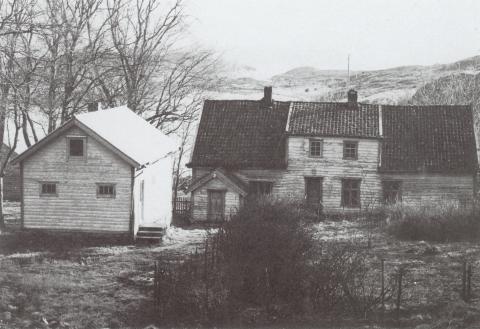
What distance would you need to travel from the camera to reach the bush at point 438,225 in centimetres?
2691

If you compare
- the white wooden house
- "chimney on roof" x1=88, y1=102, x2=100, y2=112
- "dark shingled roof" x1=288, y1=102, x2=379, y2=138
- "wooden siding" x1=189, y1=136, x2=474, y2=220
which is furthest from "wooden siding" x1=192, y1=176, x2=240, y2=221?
"chimney on roof" x1=88, y1=102, x2=100, y2=112

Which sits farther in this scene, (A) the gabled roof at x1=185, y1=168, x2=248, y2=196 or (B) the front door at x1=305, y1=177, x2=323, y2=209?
(B) the front door at x1=305, y1=177, x2=323, y2=209

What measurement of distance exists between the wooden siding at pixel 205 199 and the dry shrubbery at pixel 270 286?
17.8 m

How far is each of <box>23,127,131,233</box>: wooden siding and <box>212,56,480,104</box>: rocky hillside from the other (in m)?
→ 43.8

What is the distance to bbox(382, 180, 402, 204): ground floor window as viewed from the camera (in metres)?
35.3

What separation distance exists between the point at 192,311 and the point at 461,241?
1560 cm

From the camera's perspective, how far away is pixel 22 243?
2761cm

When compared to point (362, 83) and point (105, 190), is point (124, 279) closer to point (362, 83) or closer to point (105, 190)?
point (105, 190)

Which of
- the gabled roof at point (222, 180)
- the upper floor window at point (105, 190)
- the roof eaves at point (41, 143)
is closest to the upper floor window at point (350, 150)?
the gabled roof at point (222, 180)

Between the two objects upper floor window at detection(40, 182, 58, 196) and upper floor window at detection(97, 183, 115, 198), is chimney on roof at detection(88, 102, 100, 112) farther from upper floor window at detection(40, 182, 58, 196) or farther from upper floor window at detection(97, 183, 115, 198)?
upper floor window at detection(97, 183, 115, 198)

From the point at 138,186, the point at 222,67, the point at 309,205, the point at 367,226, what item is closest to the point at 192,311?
the point at 138,186

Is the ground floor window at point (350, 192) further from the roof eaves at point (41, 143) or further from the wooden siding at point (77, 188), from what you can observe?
the roof eaves at point (41, 143)

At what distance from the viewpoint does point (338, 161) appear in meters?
35.7

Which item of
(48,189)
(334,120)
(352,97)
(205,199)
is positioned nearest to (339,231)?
(205,199)
